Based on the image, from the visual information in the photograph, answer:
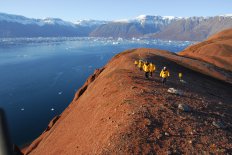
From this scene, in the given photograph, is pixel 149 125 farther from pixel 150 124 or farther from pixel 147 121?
pixel 147 121

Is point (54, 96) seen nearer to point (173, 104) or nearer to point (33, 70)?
point (33, 70)

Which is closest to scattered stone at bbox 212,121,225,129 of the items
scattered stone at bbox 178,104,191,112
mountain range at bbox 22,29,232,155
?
mountain range at bbox 22,29,232,155

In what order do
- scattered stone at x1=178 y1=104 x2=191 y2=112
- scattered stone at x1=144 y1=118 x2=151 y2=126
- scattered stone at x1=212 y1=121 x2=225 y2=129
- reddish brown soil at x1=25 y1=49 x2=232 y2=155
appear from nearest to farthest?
reddish brown soil at x1=25 y1=49 x2=232 y2=155
scattered stone at x1=144 y1=118 x2=151 y2=126
scattered stone at x1=212 y1=121 x2=225 y2=129
scattered stone at x1=178 y1=104 x2=191 y2=112

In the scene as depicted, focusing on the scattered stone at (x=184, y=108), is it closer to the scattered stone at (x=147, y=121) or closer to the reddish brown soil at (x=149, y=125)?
the reddish brown soil at (x=149, y=125)

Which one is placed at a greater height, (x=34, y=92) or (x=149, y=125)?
(x=149, y=125)

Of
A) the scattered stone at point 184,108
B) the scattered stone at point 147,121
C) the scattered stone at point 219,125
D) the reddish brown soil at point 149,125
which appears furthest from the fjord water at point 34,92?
the scattered stone at point 219,125

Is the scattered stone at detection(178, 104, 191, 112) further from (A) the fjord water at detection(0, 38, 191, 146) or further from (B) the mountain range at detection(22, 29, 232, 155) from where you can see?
(A) the fjord water at detection(0, 38, 191, 146)

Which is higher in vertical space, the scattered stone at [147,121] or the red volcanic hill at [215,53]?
the scattered stone at [147,121]

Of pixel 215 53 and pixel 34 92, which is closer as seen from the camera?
pixel 215 53

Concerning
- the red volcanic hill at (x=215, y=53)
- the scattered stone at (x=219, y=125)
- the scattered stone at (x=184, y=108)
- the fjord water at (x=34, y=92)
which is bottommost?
the fjord water at (x=34, y=92)

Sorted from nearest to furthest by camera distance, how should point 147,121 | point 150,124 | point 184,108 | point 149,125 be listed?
point 149,125 → point 150,124 → point 147,121 → point 184,108

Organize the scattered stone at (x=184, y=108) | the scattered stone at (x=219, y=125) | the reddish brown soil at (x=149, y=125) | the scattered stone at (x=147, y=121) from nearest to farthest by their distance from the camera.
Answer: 1. the reddish brown soil at (x=149, y=125)
2. the scattered stone at (x=147, y=121)
3. the scattered stone at (x=219, y=125)
4. the scattered stone at (x=184, y=108)

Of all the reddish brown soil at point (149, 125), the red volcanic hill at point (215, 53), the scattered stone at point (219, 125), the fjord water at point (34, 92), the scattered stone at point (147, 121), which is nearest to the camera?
the reddish brown soil at point (149, 125)

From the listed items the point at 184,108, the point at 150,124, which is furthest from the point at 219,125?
the point at 150,124
